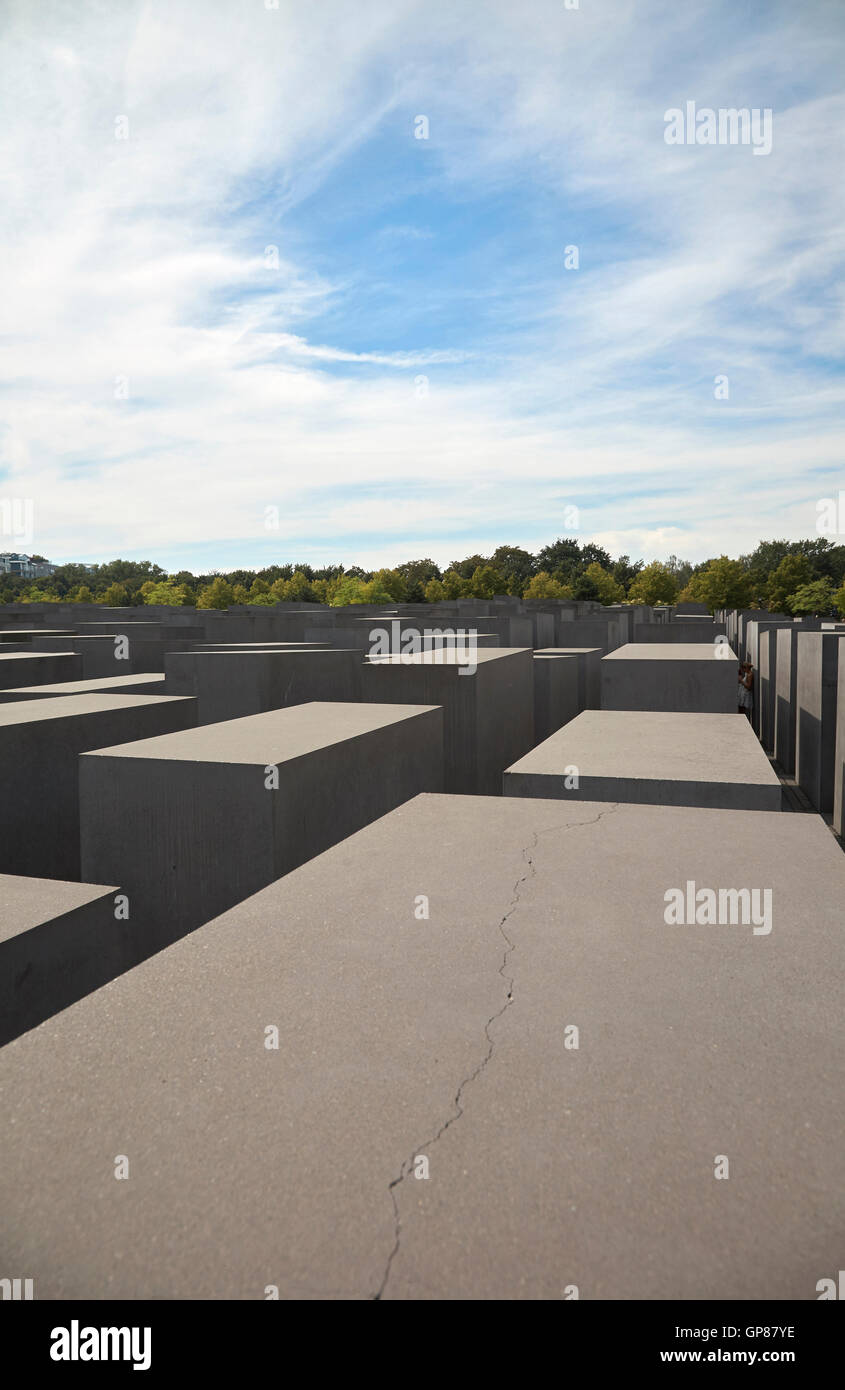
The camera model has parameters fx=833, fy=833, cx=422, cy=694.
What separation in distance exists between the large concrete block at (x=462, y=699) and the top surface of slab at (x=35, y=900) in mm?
5349

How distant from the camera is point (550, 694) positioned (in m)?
15.0

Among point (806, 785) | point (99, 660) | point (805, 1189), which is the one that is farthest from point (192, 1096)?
point (99, 660)

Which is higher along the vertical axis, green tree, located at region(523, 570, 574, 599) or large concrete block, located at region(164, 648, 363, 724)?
green tree, located at region(523, 570, 574, 599)

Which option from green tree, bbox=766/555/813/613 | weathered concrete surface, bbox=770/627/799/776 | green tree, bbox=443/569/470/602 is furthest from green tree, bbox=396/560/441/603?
weathered concrete surface, bbox=770/627/799/776

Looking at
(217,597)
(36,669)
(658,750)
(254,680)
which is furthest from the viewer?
(217,597)

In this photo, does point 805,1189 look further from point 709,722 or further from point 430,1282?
point 709,722

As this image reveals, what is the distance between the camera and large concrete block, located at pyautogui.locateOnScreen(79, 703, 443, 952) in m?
5.67

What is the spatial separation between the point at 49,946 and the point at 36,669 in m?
9.88

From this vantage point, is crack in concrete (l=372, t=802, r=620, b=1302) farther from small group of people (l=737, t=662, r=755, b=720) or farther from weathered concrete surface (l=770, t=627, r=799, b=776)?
small group of people (l=737, t=662, r=755, b=720)

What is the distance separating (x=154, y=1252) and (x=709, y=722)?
320 inches

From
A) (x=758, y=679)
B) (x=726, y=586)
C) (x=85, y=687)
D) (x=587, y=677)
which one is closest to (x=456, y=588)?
(x=726, y=586)

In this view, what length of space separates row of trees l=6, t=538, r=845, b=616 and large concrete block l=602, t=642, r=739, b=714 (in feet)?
155

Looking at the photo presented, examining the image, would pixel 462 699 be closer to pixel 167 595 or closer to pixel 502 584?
pixel 502 584
